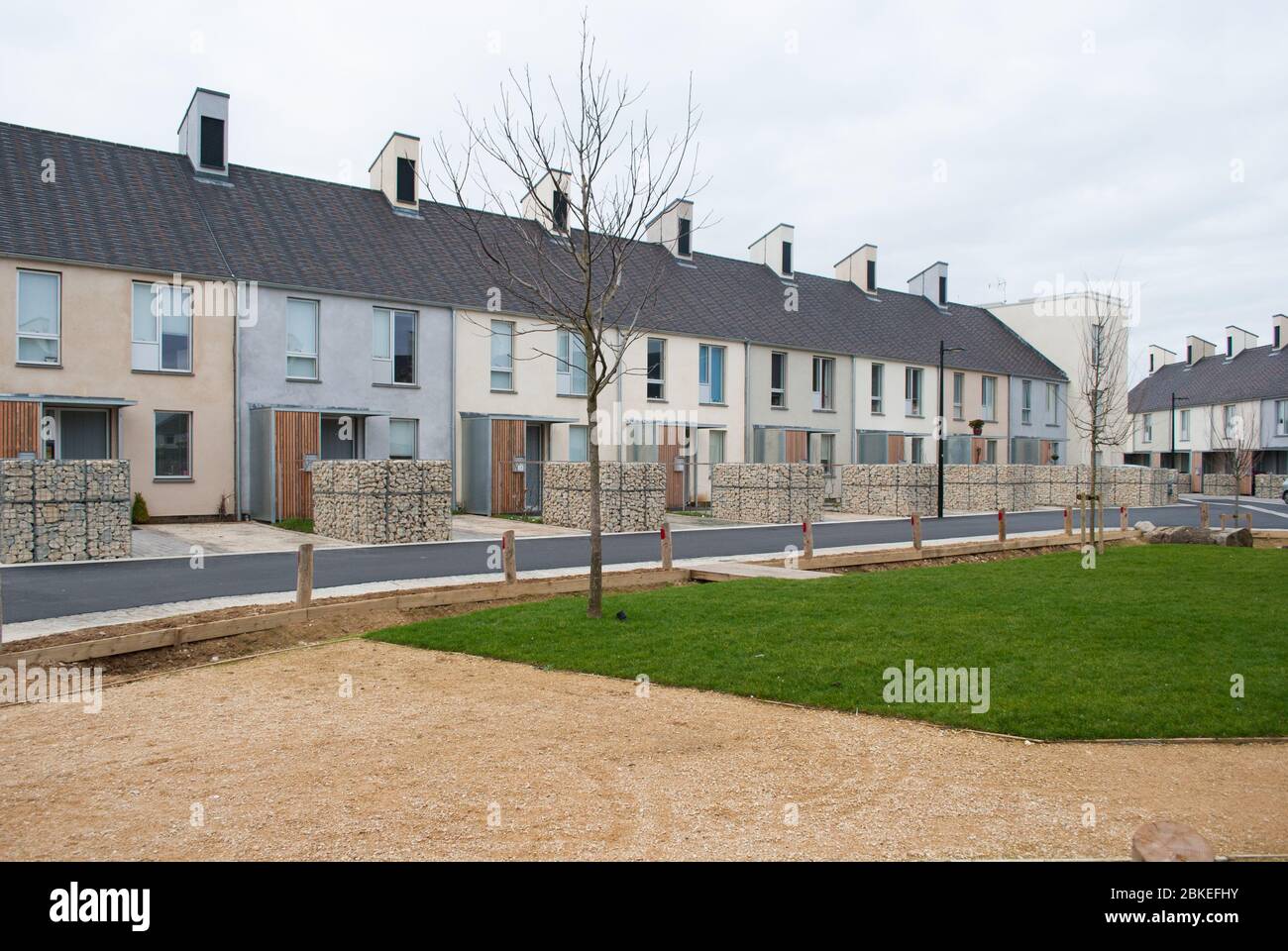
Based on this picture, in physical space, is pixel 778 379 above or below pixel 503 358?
above

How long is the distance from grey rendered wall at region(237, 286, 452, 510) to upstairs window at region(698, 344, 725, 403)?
1052 cm

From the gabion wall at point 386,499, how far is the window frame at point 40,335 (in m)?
7.18

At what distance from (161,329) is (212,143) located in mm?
7484

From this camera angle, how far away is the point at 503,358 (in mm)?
29938

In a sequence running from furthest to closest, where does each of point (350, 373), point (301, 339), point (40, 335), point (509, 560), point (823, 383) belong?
1. point (823, 383)
2. point (350, 373)
3. point (301, 339)
4. point (40, 335)
5. point (509, 560)

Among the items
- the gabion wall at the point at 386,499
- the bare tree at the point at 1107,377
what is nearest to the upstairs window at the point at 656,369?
the gabion wall at the point at 386,499

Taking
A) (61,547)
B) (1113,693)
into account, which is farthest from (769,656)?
(61,547)

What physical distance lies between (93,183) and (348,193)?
7735 millimetres

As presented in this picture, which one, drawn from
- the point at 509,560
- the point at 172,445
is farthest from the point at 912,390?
the point at 509,560

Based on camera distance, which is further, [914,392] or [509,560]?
[914,392]

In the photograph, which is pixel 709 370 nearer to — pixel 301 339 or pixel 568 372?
pixel 568 372

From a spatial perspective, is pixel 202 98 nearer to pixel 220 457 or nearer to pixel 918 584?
pixel 220 457

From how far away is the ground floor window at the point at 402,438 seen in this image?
27625 mm

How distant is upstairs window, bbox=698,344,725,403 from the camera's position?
115ft
